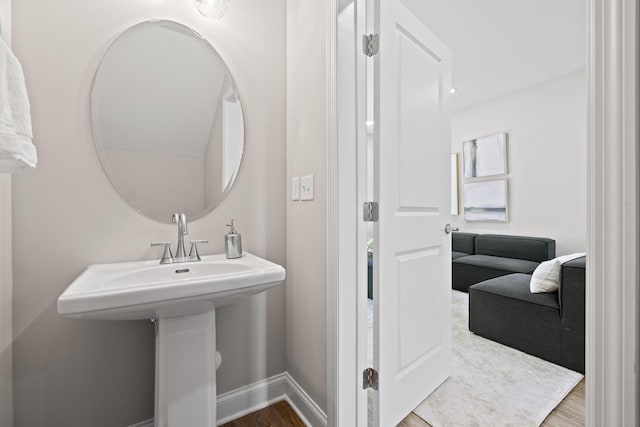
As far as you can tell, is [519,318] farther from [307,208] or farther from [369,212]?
[307,208]

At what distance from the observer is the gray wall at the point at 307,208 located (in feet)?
4.23

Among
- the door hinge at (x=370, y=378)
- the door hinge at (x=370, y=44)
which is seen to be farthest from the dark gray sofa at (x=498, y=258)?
the door hinge at (x=370, y=44)

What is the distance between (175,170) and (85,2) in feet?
2.39

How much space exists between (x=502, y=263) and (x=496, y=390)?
197 centimetres

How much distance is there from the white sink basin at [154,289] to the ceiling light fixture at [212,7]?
1207 millimetres

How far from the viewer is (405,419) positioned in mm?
1392

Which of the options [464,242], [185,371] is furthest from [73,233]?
[464,242]

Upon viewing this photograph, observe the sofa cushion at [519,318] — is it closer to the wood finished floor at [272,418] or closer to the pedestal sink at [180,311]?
the wood finished floor at [272,418]

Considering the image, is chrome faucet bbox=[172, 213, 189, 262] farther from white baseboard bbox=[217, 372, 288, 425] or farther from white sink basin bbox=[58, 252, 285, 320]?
white baseboard bbox=[217, 372, 288, 425]

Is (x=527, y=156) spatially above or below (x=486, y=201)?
above

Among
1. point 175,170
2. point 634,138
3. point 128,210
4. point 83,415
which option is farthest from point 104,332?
point 634,138

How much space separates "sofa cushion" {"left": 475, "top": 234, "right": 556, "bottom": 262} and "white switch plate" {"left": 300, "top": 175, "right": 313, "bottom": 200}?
10.5ft

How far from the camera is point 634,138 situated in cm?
48

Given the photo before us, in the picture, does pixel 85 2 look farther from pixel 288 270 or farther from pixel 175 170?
pixel 288 270
